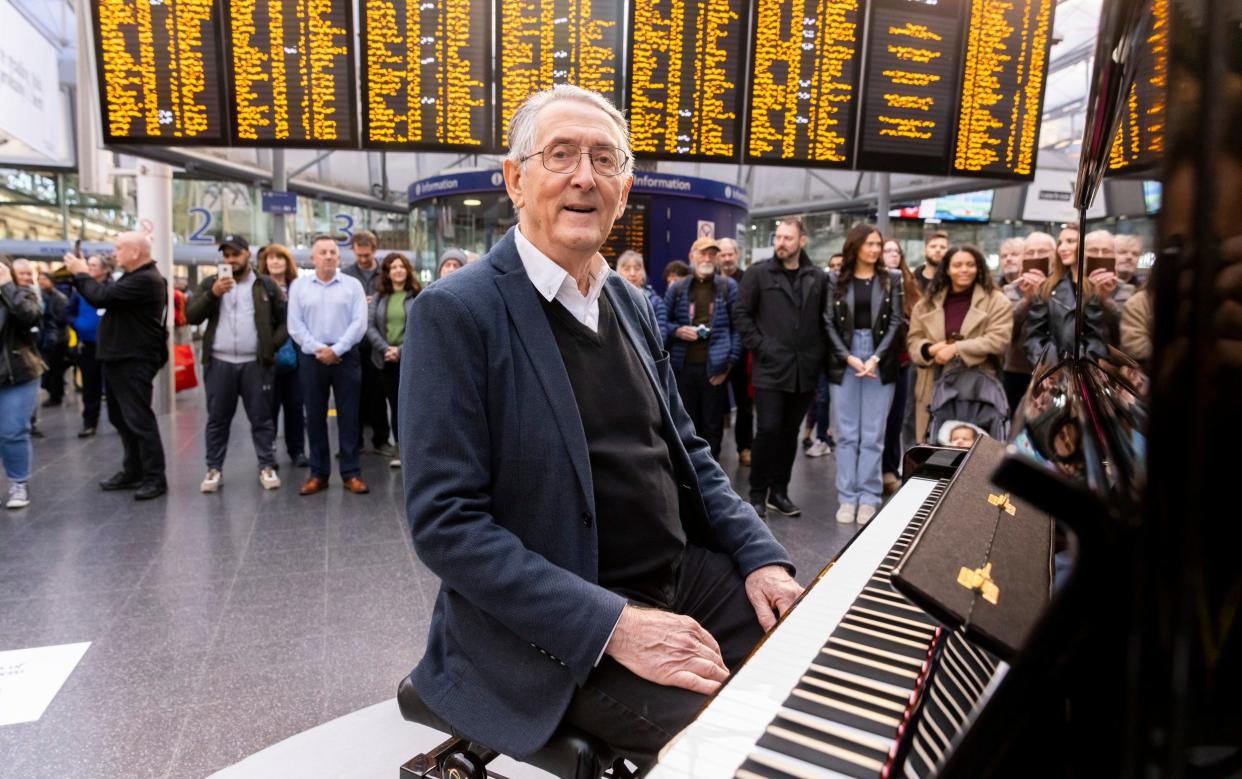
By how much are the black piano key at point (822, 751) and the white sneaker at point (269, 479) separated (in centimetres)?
484

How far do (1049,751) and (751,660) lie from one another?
38 centimetres

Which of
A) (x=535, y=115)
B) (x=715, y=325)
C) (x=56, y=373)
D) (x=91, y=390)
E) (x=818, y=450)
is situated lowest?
(x=56, y=373)

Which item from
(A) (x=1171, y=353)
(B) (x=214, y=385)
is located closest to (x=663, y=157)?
(B) (x=214, y=385)

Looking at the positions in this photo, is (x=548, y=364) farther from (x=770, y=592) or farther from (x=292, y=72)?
(x=292, y=72)

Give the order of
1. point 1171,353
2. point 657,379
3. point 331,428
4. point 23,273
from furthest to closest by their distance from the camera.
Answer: point 331,428 < point 23,273 < point 657,379 < point 1171,353

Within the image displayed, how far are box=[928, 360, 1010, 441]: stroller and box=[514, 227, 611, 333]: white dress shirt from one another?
3.06 meters

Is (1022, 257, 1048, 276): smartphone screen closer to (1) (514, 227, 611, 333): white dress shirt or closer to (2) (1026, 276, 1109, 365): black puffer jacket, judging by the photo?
(2) (1026, 276, 1109, 365): black puffer jacket

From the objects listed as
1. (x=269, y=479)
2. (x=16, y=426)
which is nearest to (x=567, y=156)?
(x=269, y=479)

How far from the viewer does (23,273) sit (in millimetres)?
5852

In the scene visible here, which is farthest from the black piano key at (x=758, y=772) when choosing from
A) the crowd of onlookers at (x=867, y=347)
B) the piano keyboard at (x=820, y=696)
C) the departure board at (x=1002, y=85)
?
the departure board at (x=1002, y=85)

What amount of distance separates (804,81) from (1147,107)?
189 inches

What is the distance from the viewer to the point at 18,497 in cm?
436

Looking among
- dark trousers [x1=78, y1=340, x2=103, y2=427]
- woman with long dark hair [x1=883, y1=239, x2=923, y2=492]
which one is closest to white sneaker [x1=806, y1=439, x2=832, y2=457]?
woman with long dark hair [x1=883, y1=239, x2=923, y2=492]

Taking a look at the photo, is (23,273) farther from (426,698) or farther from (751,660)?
(751,660)
